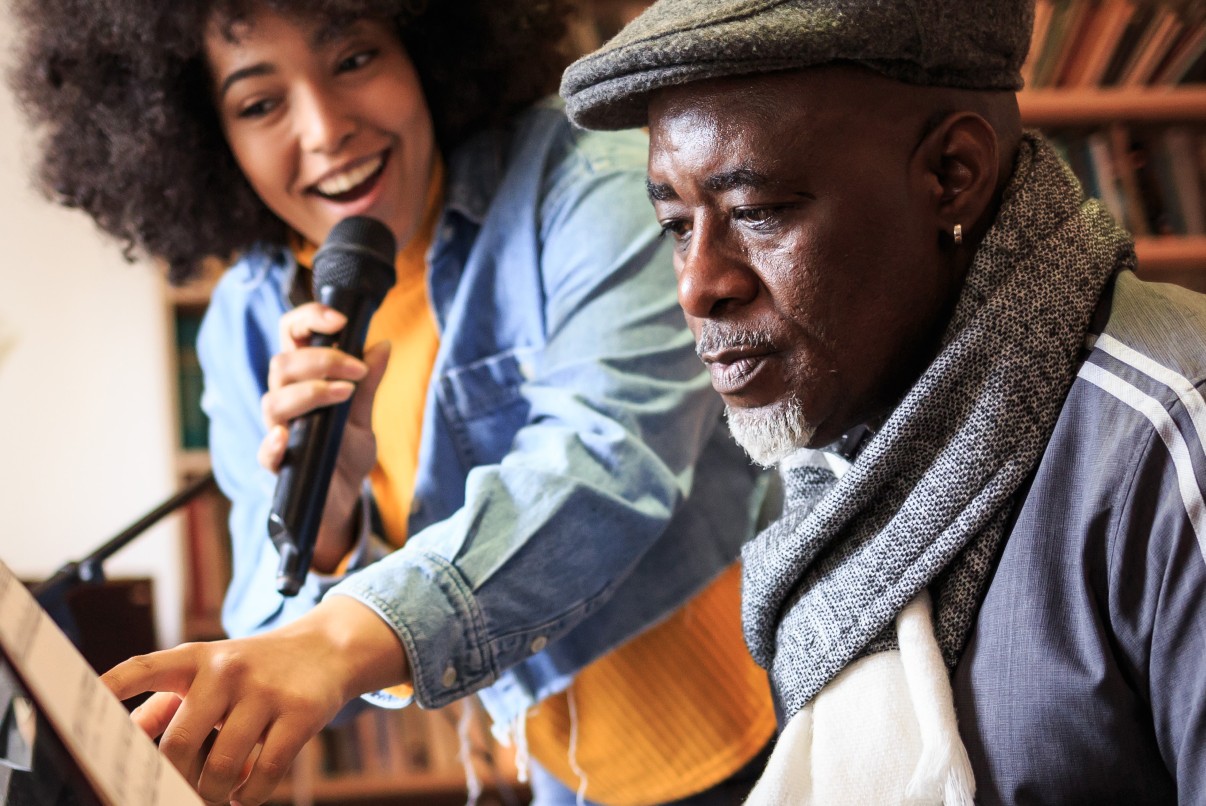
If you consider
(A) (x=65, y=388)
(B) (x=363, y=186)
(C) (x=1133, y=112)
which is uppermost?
(B) (x=363, y=186)

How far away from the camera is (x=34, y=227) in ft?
9.32

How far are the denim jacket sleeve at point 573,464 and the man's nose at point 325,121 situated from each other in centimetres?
16

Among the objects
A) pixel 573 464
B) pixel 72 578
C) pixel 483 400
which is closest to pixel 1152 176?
pixel 483 400

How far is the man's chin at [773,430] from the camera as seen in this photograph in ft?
2.61

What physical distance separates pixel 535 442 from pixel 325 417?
18 centimetres

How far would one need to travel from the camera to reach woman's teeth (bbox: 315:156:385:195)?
115 centimetres

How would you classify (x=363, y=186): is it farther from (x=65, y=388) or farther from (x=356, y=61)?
(x=65, y=388)

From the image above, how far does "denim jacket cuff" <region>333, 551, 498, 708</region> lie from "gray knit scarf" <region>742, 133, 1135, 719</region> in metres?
0.25

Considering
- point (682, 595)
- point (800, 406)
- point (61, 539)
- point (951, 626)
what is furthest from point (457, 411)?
point (61, 539)

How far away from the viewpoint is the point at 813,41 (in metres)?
0.73

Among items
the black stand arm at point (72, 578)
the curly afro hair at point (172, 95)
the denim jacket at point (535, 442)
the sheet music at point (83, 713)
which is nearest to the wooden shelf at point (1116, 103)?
the curly afro hair at point (172, 95)

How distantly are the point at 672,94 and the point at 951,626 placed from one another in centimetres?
38

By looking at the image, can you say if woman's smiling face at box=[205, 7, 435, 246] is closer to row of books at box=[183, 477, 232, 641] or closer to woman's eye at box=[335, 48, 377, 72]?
woman's eye at box=[335, 48, 377, 72]

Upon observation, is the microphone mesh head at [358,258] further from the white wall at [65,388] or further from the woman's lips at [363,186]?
the white wall at [65,388]
